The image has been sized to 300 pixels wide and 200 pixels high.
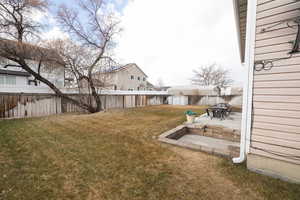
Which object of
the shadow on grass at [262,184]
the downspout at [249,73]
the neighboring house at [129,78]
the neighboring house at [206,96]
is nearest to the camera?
the shadow on grass at [262,184]

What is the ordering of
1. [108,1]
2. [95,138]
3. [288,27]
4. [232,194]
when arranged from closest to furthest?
[232,194]
[288,27]
[95,138]
[108,1]

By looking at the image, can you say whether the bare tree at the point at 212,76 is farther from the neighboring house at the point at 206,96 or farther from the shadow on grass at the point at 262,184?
the shadow on grass at the point at 262,184

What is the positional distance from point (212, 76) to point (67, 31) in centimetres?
2747

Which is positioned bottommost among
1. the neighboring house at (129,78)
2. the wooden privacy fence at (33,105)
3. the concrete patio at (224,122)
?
the concrete patio at (224,122)

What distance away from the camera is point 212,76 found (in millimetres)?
27344

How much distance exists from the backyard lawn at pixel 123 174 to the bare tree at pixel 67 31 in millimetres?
5742

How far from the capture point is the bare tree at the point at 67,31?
20.7 feet

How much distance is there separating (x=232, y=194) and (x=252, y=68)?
2.07 meters

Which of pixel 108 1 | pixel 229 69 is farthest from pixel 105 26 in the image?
pixel 229 69

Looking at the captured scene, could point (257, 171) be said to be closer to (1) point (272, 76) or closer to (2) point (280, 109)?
(2) point (280, 109)

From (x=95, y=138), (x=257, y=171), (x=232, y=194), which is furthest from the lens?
(x=95, y=138)

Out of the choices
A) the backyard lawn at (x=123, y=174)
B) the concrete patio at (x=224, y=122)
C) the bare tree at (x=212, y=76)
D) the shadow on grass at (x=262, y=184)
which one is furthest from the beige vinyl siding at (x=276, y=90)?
the bare tree at (x=212, y=76)

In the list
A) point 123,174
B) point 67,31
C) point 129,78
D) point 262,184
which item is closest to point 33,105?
point 67,31

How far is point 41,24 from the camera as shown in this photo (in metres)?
7.12
